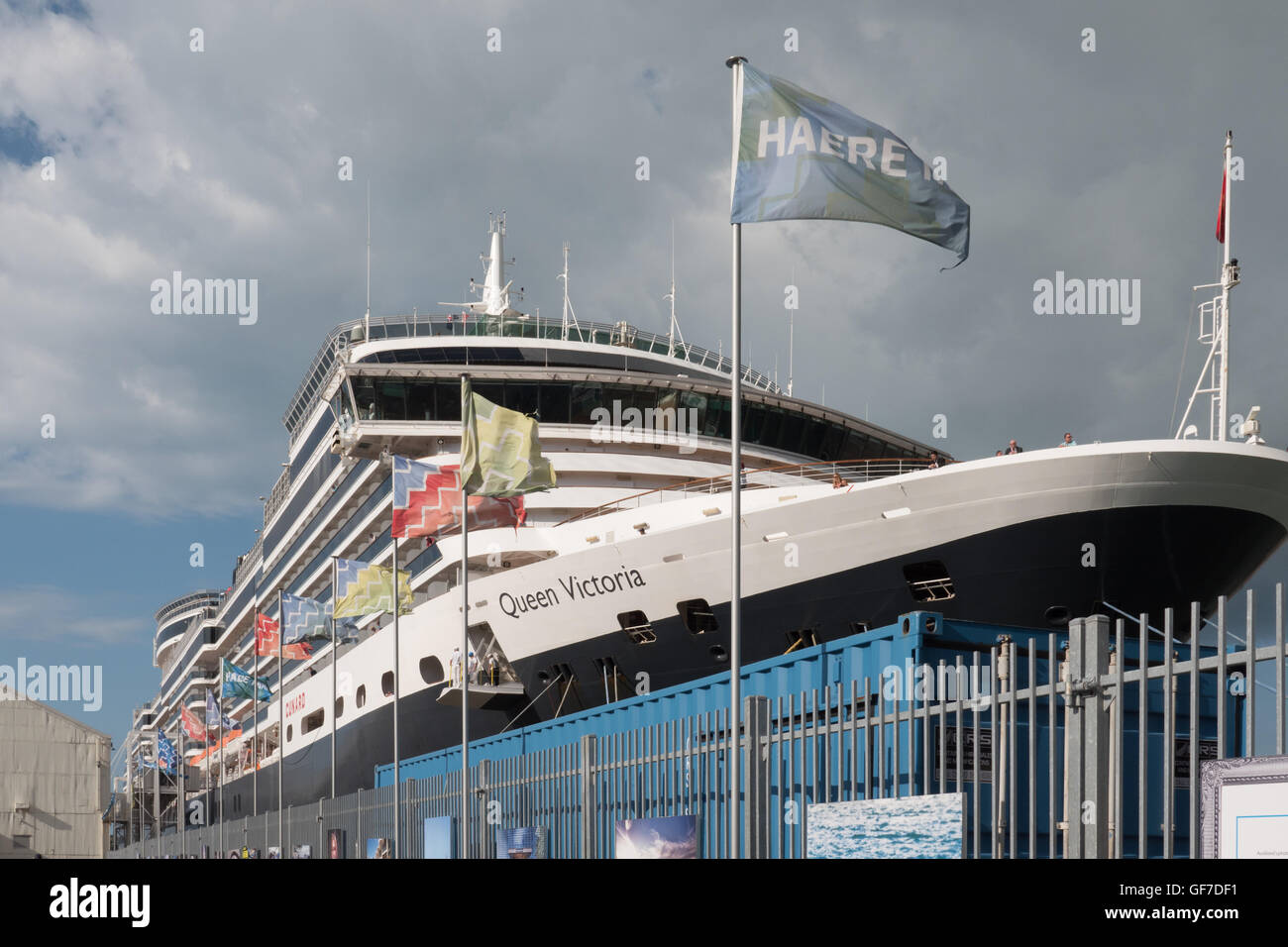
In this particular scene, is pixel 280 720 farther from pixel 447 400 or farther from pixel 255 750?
pixel 447 400

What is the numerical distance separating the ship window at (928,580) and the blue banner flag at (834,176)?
8.16m

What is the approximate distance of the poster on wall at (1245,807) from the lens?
5.47 meters

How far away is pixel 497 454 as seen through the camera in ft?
66.5

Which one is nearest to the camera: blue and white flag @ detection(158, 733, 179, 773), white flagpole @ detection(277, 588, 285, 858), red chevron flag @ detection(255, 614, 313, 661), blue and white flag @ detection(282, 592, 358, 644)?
white flagpole @ detection(277, 588, 285, 858)

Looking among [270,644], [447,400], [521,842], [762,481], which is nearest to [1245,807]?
[521,842]

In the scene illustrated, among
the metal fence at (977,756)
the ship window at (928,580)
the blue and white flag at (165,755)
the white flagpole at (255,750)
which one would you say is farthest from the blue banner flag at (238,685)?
the ship window at (928,580)

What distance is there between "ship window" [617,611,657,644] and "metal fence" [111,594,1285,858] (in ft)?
15.6

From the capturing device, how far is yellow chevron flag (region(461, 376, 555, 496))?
20.2 metres

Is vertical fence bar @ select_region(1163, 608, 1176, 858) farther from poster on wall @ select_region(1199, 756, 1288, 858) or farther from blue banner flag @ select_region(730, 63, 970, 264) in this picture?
blue banner flag @ select_region(730, 63, 970, 264)

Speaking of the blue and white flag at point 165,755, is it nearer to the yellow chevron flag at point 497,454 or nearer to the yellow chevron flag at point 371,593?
the yellow chevron flag at point 371,593

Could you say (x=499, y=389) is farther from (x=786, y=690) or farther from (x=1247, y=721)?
(x=1247, y=721)

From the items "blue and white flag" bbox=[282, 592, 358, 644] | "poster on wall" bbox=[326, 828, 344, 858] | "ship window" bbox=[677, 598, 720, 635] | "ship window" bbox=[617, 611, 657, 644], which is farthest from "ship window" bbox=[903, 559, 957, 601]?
"blue and white flag" bbox=[282, 592, 358, 644]

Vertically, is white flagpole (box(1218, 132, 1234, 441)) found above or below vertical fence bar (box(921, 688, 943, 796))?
above
